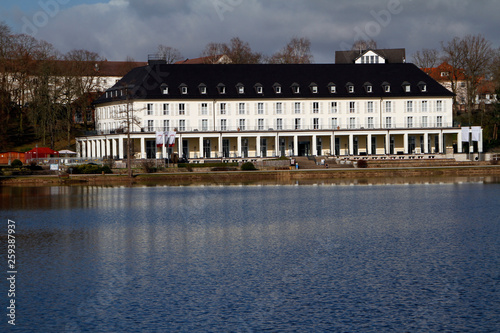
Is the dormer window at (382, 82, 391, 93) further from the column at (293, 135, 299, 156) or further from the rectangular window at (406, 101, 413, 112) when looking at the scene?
the column at (293, 135, 299, 156)

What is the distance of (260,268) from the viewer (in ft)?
71.2

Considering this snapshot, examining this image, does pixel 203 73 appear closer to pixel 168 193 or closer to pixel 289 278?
pixel 168 193

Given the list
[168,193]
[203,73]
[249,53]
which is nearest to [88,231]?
[168,193]

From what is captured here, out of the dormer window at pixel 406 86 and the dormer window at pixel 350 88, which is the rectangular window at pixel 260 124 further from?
the dormer window at pixel 406 86

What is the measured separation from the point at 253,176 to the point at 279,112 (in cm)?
2675

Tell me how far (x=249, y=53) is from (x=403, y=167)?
58.0 m

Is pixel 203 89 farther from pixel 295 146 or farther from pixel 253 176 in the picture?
pixel 253 176

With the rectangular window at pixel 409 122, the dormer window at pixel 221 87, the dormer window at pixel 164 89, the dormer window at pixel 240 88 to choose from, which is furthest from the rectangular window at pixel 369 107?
the dormer window at pixel 164 89

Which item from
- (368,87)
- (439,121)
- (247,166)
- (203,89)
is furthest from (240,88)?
(439,121)

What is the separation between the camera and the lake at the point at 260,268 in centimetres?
1631

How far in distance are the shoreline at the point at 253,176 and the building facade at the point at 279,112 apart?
20.6 metres

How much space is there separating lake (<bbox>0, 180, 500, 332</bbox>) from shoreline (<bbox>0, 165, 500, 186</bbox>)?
27555mm

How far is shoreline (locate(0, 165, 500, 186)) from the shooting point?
6762cm

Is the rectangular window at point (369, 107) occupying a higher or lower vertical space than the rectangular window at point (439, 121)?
higher
